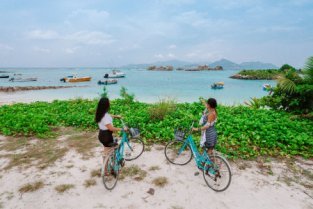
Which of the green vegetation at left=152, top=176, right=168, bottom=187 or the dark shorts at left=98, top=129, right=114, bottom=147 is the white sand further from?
the dark shorts at left=98, top=129, right=114, bottom=147

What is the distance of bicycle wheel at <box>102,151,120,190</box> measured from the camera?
4.19m

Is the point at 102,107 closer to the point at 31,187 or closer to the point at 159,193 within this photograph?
the point at 159,193

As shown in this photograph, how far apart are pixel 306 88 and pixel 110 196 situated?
9.21 m

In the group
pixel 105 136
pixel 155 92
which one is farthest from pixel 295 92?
pixel 155 92

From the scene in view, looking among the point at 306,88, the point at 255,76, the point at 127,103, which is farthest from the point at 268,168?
the point at 255,76

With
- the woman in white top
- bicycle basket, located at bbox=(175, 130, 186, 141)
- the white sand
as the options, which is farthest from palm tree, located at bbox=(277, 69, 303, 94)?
the woman in white top

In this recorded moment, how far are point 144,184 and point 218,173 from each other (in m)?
1.61

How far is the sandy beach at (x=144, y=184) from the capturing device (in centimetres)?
388

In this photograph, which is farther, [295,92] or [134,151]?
[295,92]

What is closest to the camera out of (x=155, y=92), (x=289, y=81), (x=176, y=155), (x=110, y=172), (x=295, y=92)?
(x=110, y=172)

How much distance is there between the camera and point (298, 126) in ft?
24.4

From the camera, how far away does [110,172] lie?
4340 millimetres

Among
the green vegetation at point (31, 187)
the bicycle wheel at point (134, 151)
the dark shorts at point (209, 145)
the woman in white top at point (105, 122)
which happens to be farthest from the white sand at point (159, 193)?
the woman in white top at point (105, 122)

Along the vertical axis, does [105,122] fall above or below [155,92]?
above
